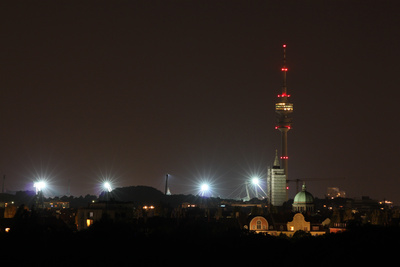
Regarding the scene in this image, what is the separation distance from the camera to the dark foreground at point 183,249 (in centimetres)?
6806

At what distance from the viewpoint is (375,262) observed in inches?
2494

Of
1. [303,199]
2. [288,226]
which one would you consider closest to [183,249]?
[288,226]

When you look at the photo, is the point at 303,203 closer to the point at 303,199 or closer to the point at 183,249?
the point at 303,199

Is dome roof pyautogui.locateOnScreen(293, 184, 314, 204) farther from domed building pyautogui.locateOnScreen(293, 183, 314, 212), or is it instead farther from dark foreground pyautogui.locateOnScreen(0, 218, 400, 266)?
dark foreground pyautogui.locateOnScreen(0, 218, 400, 266)

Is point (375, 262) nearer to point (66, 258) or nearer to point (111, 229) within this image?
point (66, 258)

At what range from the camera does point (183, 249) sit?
80625mm

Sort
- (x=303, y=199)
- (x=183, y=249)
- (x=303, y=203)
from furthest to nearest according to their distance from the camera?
(x=303, y=199) → (x=303, y=203) → (x=183, y=249)

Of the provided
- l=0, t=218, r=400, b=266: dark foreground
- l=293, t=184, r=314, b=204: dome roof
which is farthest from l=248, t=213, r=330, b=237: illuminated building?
l=0, t=218, r=400, b=266: dark foreground

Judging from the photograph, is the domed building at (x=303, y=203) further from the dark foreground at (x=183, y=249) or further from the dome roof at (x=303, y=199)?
the dark foreground at (x=183, y=249)

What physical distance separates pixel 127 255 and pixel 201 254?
7.47 meters

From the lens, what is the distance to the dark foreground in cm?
6806

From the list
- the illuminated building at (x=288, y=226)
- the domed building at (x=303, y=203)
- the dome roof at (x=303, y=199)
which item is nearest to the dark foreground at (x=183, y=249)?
the illuminated building at (x=288, y=226)

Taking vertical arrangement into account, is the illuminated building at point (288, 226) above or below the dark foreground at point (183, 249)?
above

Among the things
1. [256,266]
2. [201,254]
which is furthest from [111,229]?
[256,266]
